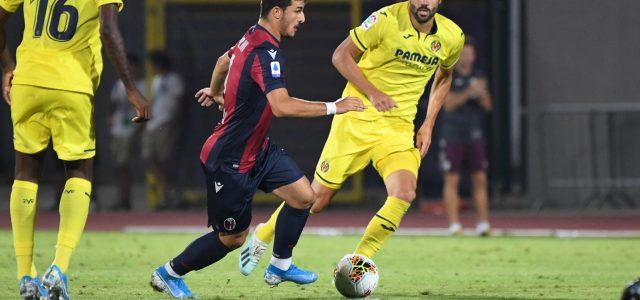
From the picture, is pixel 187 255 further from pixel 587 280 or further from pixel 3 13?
pixel 587 280

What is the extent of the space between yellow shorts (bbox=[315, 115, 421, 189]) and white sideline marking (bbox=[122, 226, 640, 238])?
5.30 metres

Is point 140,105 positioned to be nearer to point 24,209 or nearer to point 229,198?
point 229,198

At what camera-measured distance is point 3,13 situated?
336 inches

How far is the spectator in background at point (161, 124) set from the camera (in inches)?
754

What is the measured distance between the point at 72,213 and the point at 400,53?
2929 millimetres

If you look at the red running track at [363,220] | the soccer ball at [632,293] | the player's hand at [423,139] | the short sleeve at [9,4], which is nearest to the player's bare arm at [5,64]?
the short sleeve at [9,4]

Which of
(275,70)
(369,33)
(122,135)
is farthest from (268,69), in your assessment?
(122,135)

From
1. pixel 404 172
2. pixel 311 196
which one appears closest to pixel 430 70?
pixel 404 172

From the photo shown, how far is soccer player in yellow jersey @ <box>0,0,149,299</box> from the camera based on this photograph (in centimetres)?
817

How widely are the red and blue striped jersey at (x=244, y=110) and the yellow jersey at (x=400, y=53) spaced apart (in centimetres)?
144

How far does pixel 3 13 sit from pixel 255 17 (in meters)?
11.0

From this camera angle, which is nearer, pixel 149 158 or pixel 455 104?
pixel 455 104

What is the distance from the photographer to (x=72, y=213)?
8.20m

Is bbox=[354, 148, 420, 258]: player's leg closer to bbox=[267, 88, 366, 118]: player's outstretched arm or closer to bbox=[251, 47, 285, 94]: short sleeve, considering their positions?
bbox=[267, 88, 366, 118]: player's outstretched arm
